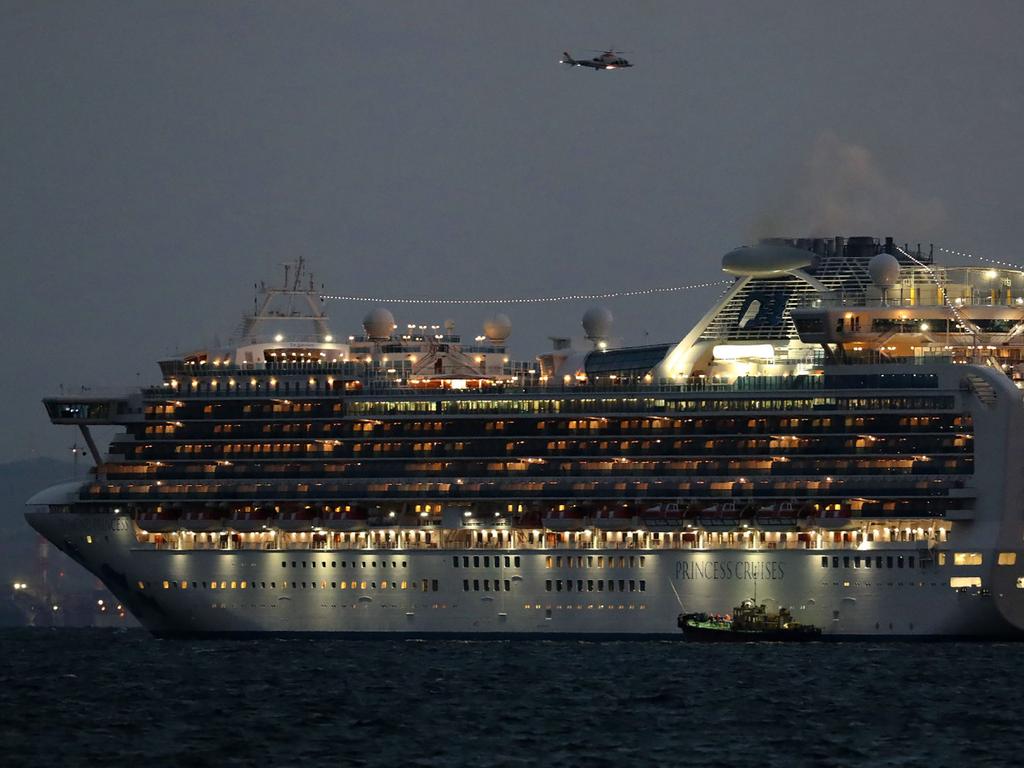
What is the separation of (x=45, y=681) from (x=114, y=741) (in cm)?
1838

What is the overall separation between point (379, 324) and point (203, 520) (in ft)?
39.9

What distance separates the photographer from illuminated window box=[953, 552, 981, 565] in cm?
9469

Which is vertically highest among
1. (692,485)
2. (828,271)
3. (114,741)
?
(828,271)

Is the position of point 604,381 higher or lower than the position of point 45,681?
higher

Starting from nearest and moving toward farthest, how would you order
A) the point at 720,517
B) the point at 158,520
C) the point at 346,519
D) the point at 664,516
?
the point at 720,517, the point at 664,516, the point at 346,519, the point at 158,520

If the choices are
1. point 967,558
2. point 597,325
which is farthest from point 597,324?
point 967,558

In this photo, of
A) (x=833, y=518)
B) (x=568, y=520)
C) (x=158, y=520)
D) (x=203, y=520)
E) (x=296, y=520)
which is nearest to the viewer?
(x=833, y=518)

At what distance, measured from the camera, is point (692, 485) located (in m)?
99.4

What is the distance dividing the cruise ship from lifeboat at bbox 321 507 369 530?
4.2 inches

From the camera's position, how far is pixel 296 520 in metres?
104

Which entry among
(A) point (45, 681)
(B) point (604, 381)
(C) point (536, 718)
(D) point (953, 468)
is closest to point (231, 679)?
(A) point (45, 681)

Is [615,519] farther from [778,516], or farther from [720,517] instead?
[778,516]

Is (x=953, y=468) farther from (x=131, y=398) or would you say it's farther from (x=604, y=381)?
(x=131, y=398)

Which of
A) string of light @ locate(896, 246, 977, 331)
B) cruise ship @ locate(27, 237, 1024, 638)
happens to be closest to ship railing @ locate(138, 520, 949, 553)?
cruise ship @ locate(27, 237, 1024, 638)
